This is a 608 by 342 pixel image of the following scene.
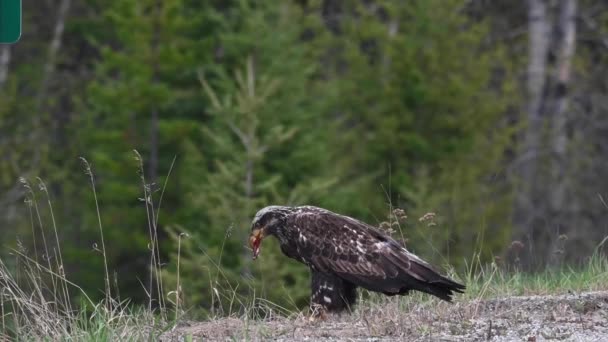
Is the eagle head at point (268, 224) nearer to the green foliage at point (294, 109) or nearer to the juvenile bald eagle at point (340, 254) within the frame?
the juvenile bald eagle at point (340, 254)

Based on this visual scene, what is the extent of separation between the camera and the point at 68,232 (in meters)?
31.5

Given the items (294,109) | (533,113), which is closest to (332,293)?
A: (294,109)

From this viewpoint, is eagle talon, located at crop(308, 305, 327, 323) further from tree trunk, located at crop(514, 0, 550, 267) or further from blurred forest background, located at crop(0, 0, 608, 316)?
tree trunk, located at crop(514, 0, 550, 267)

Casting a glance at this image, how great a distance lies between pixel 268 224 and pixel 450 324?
195 centimetres

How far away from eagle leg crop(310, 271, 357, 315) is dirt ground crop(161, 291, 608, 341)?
26cm

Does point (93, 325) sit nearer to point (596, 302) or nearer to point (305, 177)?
point (596, 302)

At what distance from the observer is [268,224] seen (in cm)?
930

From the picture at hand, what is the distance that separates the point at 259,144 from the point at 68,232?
9952 millimetres

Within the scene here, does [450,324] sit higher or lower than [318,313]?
higher

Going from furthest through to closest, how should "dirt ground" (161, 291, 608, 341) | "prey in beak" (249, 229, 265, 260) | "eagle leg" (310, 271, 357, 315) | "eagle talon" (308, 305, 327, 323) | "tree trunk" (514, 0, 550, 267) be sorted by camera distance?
"tree trunk" (514, 0, 550, 267) → "prey in beak" (249, 229, 265, 260) → "eagle leg" (310, 271, 357, 315) → "eagle talon" (308, 305, 327, 323) → "dirt ground" (161, 291, 608, 341)

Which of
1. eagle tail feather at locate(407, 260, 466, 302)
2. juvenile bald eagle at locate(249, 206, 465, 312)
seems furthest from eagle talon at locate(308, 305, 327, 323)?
eagle tail feather at locate(407, 260, 466, 302)

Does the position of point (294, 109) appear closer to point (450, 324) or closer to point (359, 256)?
point (359, 256)

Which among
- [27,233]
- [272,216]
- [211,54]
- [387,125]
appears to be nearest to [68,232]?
[27,233]

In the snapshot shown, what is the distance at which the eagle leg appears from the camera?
28.8ft
